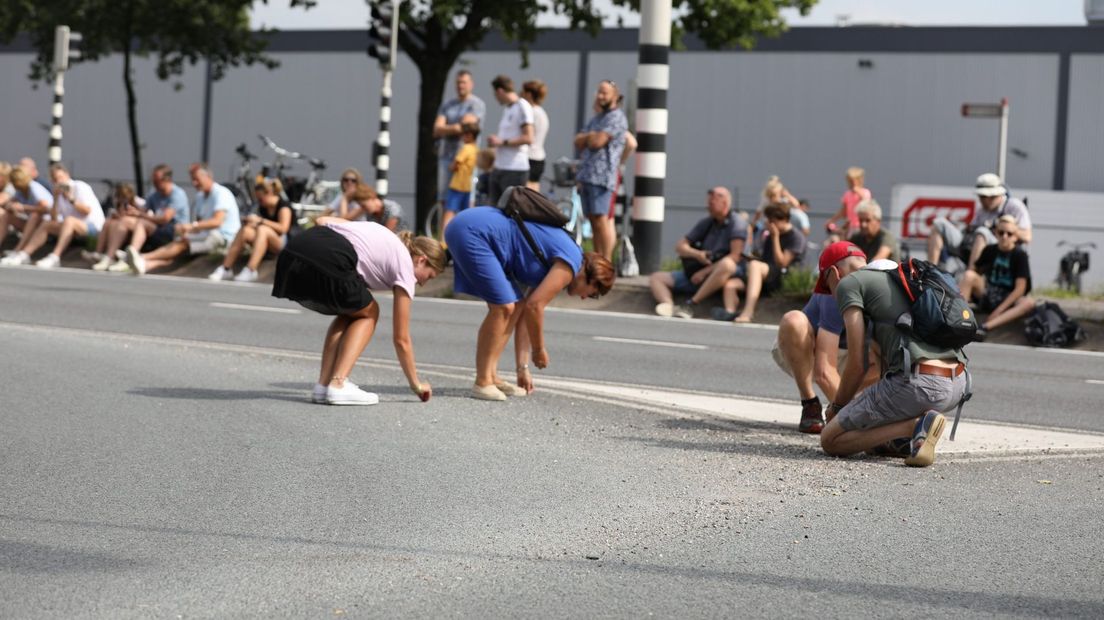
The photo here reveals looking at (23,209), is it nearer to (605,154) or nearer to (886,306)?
(605,154)

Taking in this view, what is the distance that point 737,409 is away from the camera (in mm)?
10367

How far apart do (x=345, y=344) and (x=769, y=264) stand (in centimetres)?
843

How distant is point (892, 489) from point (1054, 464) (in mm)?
1322

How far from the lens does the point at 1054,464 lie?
862 cm

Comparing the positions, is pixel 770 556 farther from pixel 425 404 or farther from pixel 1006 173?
pixel 1006 173

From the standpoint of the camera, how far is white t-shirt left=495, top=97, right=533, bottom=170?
1792 cm

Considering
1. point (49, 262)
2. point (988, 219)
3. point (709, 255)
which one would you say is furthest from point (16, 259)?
point (988, 219)

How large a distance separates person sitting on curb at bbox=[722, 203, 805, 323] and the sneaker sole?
28.8 feet

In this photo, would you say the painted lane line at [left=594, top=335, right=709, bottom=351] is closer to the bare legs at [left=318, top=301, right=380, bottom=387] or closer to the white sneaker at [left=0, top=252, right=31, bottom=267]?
the bare legs at [left=318, top=301, right=380, bottom=387]

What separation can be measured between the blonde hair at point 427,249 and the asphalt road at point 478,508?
777 millimetres

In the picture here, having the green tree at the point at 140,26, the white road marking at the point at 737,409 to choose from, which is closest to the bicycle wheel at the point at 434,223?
the white road marking at the point at 737,409

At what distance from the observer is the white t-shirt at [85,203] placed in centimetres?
2261

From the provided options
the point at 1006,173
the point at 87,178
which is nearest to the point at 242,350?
the point at 1006,173

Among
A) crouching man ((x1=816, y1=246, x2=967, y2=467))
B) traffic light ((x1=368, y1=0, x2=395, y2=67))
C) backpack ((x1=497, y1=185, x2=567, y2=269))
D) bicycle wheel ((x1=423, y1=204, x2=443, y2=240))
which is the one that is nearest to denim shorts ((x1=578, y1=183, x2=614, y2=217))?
bicycle wheel ((x1=423, y1=204, x2=443, y2=240))
